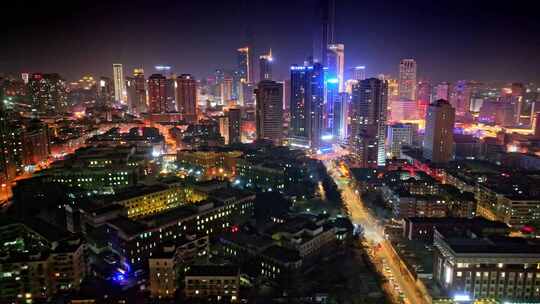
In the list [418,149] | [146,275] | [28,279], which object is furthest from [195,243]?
[418,149]

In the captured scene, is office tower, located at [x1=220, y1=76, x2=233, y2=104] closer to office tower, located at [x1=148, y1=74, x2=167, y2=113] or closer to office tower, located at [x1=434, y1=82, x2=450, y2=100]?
office tower, located at [x1=148, y1=74, x2=167, y2=113]

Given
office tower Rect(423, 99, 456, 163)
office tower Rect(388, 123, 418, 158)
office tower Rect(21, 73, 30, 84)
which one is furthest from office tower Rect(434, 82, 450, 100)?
office tower Rect(21, 73, 30, 84)

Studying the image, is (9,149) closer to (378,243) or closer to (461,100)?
(378,243)

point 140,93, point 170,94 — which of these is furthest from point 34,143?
point 140,93

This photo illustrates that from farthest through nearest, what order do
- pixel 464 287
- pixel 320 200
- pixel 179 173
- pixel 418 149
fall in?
pixel 418 149
pixel 179 173
pixel 320 200
pixel 464 287

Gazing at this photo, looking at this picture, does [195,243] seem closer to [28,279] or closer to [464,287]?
[28,279]
